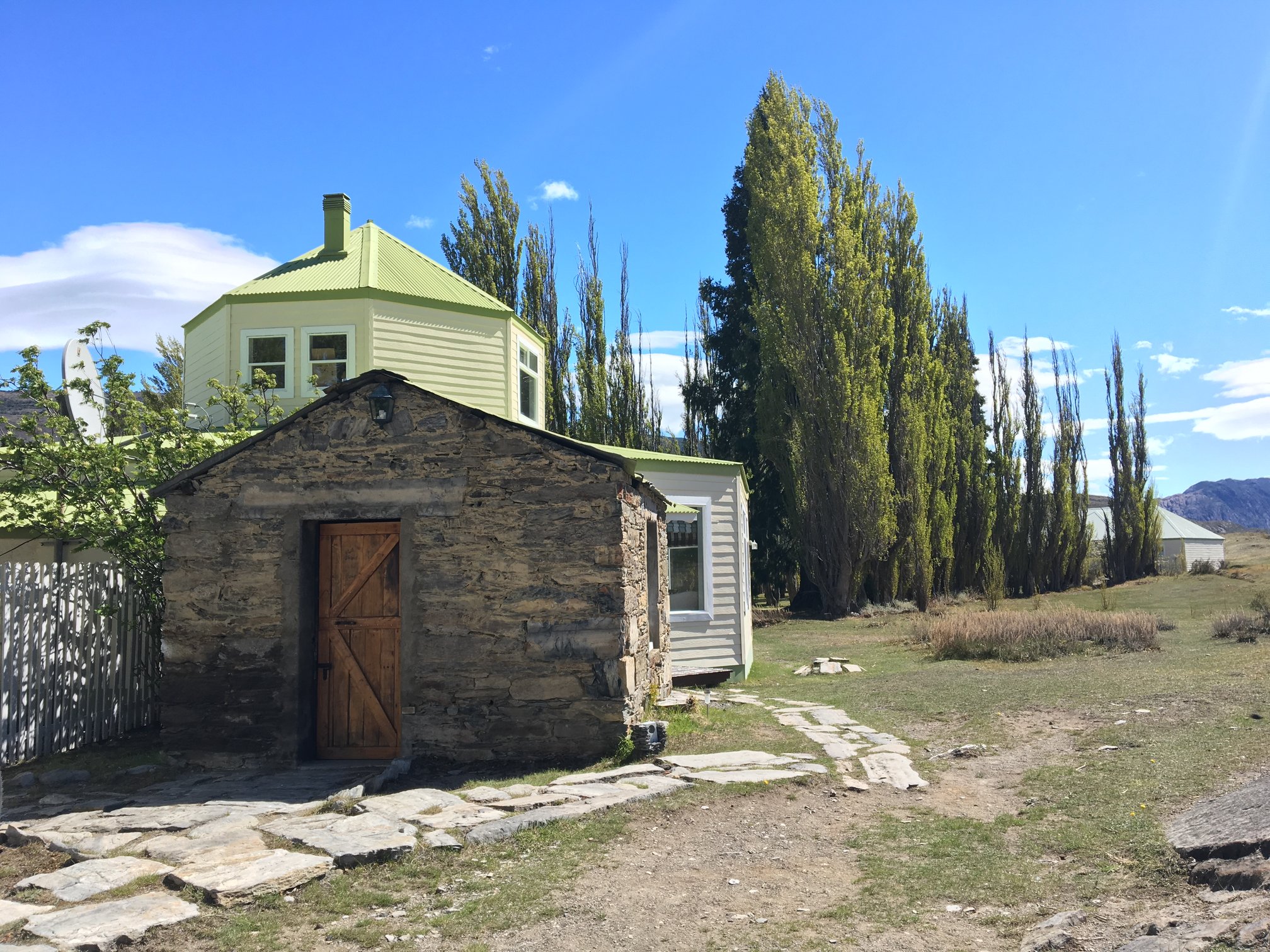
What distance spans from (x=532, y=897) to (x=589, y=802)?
161 cm

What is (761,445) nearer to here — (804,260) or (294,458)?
(804,260)

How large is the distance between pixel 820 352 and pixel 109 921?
24850mm

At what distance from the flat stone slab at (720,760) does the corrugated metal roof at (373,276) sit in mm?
10793

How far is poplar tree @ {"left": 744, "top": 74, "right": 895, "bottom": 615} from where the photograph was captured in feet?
87.8

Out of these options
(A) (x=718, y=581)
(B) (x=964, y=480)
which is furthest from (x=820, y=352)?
(A) (x=718, y=581)

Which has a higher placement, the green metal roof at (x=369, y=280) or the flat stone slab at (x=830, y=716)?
the green metal roof at (x=369, y=280)

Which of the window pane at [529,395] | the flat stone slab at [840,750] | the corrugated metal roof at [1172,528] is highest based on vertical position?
the window pane at [529,395]

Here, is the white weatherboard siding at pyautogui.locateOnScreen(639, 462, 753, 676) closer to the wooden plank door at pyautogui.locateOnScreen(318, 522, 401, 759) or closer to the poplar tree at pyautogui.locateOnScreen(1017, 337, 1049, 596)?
the wooden plank door at pyautogui.locateOnScreen(318, 522, 401, 759)

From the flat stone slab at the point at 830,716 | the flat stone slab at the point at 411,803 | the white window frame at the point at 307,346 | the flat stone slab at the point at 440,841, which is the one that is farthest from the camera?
the white window frame at the point at 307,346

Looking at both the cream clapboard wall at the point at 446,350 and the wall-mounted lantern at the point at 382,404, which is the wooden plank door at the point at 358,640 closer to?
the wall-mounted lantern at the point at 382,404

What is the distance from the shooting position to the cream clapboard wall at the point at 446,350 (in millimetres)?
15984

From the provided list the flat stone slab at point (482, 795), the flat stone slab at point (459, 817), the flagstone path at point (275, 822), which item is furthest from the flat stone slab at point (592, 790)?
the flat stone slab at point (459, 817)

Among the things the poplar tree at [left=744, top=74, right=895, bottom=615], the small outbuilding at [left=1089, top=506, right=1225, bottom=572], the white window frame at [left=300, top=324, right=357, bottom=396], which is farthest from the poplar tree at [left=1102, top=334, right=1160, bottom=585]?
the white window frame at [left=300, top=324, right=357, bottom=396]

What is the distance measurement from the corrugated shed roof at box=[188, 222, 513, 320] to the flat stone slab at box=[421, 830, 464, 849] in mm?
11771
